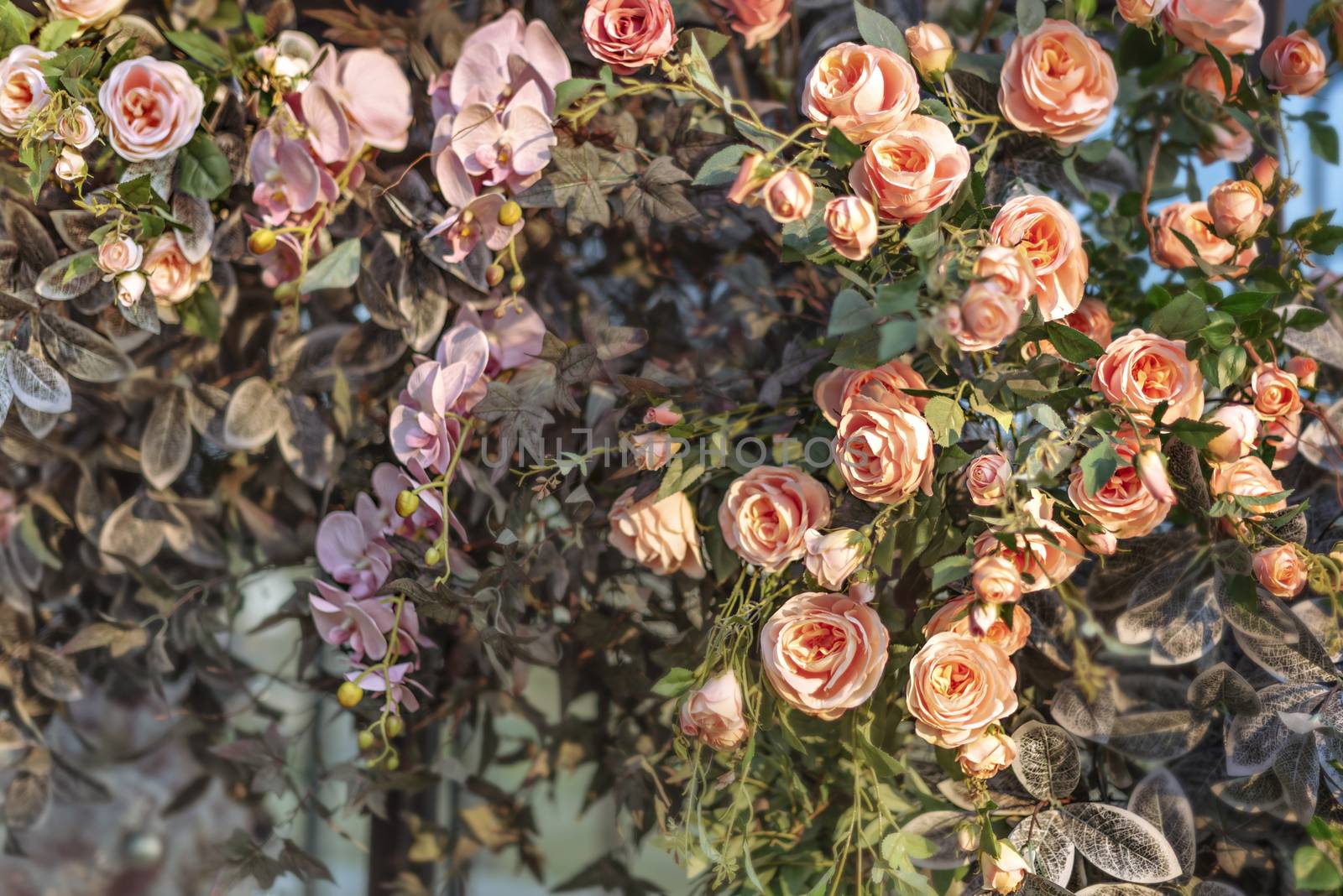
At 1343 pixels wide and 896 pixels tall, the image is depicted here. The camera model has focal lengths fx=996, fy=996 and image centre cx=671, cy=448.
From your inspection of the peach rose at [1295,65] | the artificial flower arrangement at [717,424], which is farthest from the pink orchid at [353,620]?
the peach rose at [1295,65]

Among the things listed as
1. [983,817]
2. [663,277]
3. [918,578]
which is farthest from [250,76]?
[983,817]

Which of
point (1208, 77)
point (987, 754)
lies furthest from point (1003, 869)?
point (1208, 77)

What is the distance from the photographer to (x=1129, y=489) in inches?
23.9

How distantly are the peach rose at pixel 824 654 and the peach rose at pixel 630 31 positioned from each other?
1.27ft

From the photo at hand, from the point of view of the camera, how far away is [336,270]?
787mm

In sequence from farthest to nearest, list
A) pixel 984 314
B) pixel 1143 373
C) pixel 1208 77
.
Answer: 1. pixel 1208 77
2. pixel 1143 373
3. pixel 984 314

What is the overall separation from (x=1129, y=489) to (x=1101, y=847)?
0.27 metres

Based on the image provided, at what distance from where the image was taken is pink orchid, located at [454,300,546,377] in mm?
809

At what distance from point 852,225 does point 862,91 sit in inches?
3.8

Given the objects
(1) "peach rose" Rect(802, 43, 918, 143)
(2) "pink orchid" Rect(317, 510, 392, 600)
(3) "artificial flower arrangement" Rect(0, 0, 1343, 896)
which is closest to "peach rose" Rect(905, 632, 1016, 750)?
(3) "artificial flower arrangement" Rect(0, 0, 1343, 896)

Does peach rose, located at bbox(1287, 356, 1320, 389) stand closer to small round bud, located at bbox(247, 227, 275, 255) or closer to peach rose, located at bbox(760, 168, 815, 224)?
peach rose, located at bbox(760, 168, 815, 224)

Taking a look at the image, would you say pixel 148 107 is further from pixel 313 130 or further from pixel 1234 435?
pixel 1234 435

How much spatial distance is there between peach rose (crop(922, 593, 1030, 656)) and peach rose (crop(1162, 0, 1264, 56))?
0.42m

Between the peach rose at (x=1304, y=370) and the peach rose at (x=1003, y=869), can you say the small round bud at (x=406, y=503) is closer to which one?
the peach rose at (x=1003, y=869)
